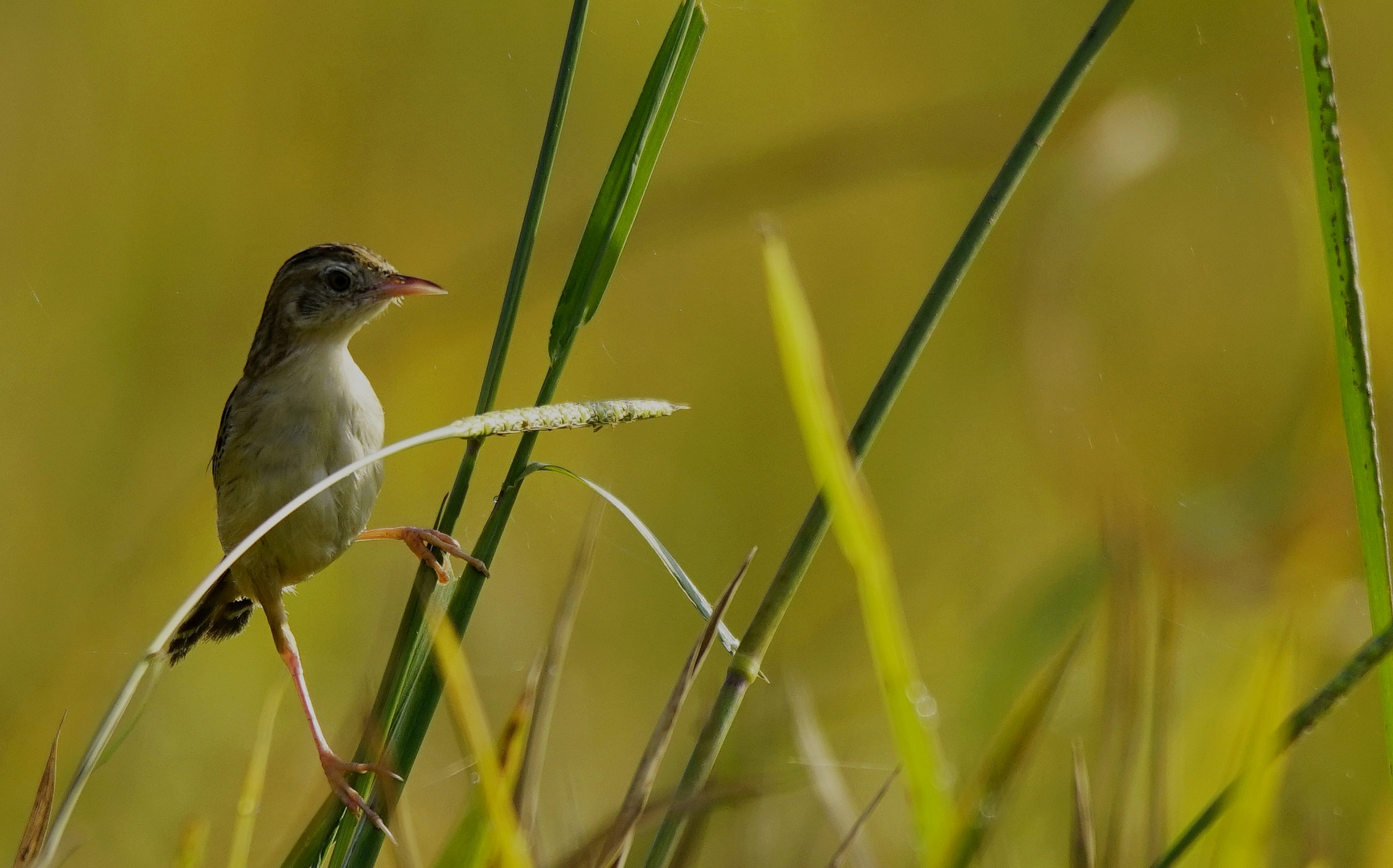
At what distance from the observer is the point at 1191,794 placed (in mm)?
1399

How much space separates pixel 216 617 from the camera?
8.02 ft

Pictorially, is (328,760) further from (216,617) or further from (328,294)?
(328,294)

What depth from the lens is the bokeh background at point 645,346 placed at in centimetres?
285

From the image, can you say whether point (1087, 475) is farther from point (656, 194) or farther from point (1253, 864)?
point (1253, 864)

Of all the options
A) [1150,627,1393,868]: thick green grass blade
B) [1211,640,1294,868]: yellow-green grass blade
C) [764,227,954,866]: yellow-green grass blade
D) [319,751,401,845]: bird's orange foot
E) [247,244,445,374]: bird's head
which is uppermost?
[247,244,445,374]: bird's head

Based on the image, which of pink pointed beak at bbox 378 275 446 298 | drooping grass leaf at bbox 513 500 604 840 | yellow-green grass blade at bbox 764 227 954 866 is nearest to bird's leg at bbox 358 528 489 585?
drooping grass leaf at bbox 513 500 604 840

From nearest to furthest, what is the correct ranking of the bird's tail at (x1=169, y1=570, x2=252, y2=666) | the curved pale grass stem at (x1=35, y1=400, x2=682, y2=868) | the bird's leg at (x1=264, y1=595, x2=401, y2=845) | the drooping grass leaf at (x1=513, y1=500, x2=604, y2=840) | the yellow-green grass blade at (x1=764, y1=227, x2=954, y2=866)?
the yellow-green grass blade at (x1=764, y1=227, x2=954, y2=866), the curved pale grass stem at (x1=35, y1=400, x2=682, y2=868), the drooping grass leaf at (x1=513, y1=500, x2=604, y2=840), the bird's leg at (x1=264, y1=595, x2=401, y2=845), the bird's tail at (x1=169, y1=570, x2=252, y2=666)

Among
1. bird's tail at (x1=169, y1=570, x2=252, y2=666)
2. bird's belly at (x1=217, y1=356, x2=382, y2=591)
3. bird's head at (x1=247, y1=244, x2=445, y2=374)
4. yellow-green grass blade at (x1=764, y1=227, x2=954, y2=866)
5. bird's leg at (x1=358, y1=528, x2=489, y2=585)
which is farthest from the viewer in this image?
bird's tail at (x1=169, y1=570, x2=252, y2=666)

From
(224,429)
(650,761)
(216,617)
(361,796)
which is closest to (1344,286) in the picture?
(650,761)

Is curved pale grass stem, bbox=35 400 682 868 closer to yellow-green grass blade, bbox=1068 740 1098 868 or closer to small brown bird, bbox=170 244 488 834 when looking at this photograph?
yellow-green grass blade, bbox=1068 740 1098 868

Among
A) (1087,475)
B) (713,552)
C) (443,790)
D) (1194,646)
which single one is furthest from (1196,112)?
(443,790)

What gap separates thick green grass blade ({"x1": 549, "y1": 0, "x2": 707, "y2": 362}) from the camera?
1130 millimetres

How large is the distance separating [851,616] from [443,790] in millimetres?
1201

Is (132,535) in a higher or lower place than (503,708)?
higher
